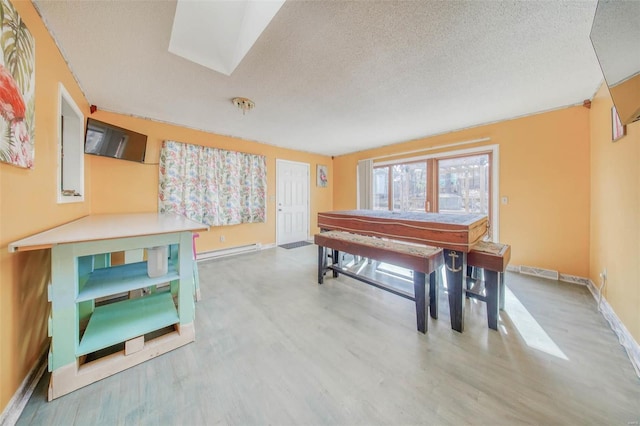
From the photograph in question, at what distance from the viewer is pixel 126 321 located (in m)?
1.47

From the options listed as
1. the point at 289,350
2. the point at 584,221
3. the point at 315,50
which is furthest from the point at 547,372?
the point at 315,50

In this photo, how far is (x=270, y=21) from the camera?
1.40 metres

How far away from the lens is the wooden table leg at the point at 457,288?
5.63 feet

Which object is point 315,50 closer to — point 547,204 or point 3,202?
point 3,202

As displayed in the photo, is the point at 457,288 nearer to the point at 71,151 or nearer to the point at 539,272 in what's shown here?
the point at 539,272

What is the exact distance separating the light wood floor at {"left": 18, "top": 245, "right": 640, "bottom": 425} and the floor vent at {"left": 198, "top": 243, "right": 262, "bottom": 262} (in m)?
1.79

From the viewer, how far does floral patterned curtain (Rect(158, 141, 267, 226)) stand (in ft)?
10.9

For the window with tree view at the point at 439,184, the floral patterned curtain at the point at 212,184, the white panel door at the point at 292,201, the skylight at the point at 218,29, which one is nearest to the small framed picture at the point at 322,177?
the white panel door at the point at 292,201

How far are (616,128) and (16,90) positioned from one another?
4.30 meters

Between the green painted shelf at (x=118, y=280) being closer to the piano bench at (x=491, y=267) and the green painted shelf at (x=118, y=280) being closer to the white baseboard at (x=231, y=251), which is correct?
the white baseboard at (x=231, y=251)

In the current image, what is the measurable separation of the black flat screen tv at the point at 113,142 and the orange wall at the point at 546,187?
→ 519 centimetres

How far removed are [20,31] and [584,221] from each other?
5352 mm

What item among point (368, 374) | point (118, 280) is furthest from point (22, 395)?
point (368, 374)

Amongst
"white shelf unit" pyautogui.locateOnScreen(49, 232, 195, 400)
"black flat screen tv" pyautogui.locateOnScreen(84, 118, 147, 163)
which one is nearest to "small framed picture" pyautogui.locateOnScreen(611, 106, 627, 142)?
"white shelf unit" pyautogui.locateOnScreen(49, 232, 195, 400)
